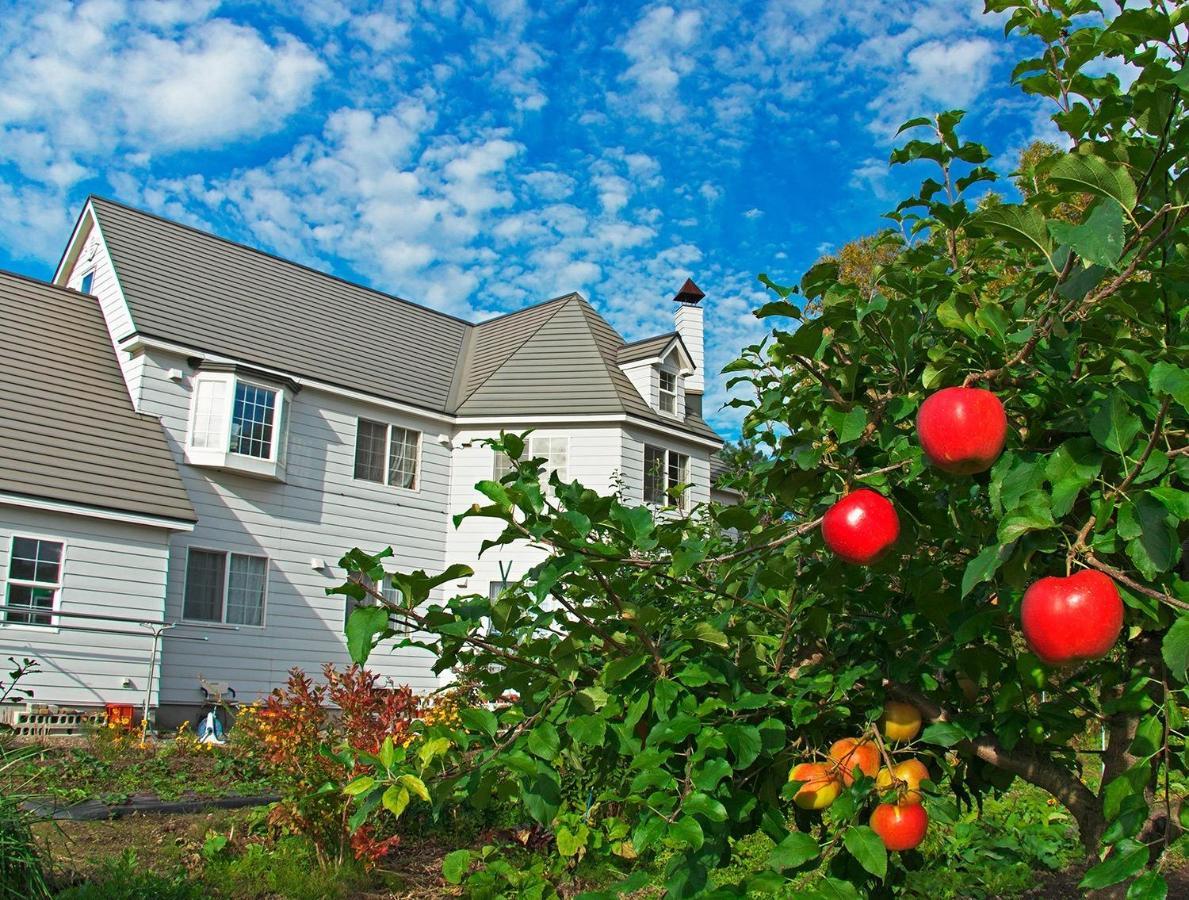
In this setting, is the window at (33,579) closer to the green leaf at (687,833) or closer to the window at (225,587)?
the window at (225,587)

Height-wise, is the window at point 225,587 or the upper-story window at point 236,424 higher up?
the upper-story window at point 236,424

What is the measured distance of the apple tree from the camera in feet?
5.61

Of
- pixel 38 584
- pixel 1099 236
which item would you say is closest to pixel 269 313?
pixel 38 584

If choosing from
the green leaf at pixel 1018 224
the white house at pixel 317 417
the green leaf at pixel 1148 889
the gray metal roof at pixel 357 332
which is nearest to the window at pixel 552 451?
the white house at pixel 317 417

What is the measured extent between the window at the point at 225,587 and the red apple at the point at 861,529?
51.4 feet

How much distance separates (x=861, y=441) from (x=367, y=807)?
136cm

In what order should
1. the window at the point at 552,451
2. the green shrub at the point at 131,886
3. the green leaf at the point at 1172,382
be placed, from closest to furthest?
the green leaf at the point at 1172,382
the green shrub at the point at 131,886
the window at the point at 552,451

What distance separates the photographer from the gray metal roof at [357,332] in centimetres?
1778

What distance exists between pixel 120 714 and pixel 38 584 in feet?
7.29

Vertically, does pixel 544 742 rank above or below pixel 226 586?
below

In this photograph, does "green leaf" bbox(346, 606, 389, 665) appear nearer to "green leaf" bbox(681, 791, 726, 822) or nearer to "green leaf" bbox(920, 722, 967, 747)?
"green leaf" bbox(681, 791, 726, 822)

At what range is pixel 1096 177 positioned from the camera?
5.18ft

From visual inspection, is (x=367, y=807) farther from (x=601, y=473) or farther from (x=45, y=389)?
Result: (x=601, y=473)

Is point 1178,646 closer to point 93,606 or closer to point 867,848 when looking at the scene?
point 867,848
